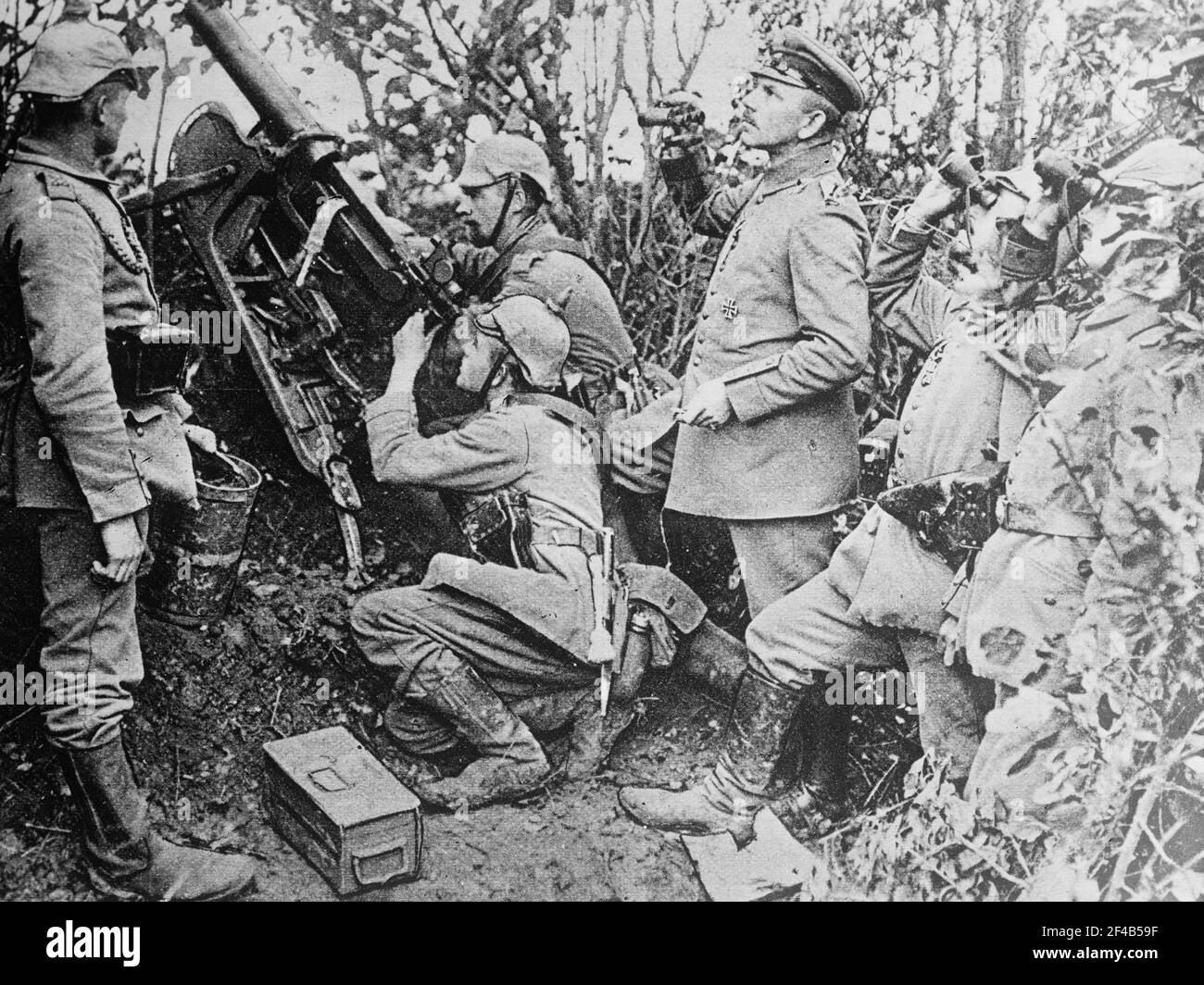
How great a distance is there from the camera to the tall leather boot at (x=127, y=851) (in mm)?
3848

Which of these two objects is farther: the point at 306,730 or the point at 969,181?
the point at 969,181

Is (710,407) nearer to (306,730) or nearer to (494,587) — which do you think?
(494,587)

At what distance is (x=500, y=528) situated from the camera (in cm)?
417

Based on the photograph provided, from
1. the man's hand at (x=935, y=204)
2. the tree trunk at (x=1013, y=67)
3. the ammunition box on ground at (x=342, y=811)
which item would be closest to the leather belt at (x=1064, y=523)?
the man's hand at (x=935, y=204)

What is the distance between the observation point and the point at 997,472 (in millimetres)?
4102

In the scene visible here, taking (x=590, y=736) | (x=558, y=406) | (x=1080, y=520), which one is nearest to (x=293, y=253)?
(x=558, y=406)

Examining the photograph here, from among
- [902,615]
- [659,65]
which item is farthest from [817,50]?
[902,615]

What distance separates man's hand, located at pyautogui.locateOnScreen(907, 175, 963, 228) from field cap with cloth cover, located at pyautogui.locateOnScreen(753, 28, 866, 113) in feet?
1.36

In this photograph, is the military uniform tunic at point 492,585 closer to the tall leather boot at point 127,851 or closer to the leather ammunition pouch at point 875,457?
the tall leather boot at point 127,851

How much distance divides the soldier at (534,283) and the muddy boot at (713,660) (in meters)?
0.30

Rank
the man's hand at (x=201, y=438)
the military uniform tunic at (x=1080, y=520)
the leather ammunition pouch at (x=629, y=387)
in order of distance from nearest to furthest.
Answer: the military uniform tunic at (x=1080, y=520) → the man's hand at (x=201, y=438) → the leather ammunition pouch at (x=629, y=387)

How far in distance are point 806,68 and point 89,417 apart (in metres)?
2.51

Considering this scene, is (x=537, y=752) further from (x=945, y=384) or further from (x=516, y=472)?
(x=945, y=384)
